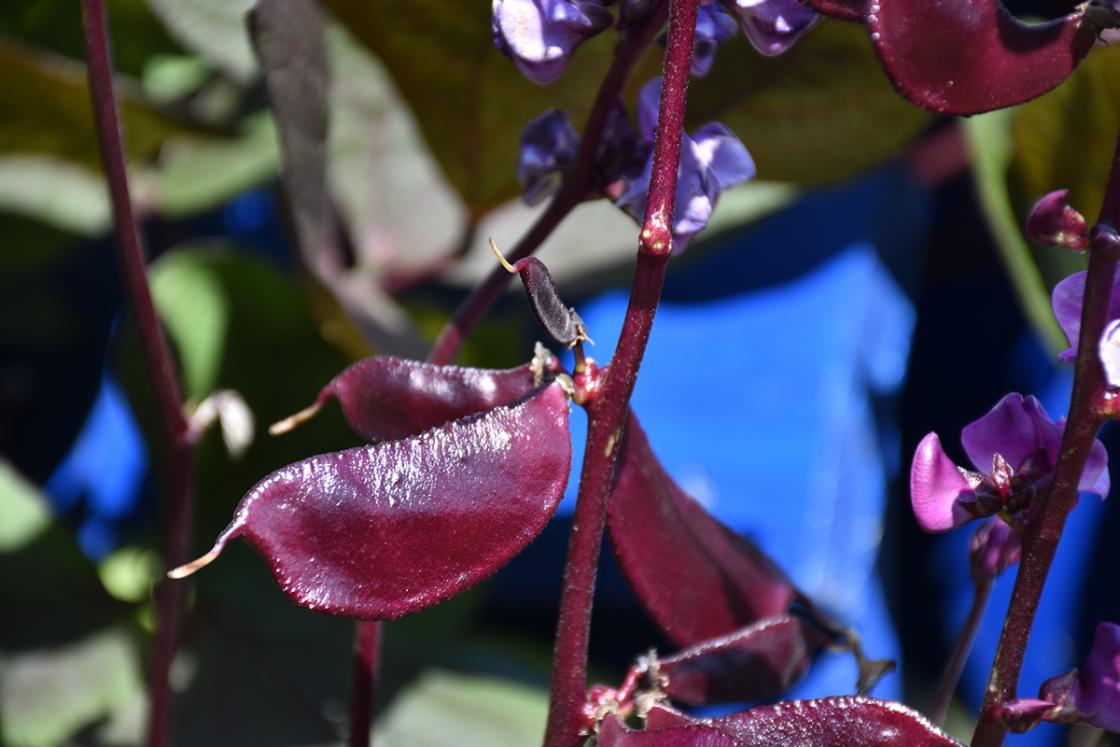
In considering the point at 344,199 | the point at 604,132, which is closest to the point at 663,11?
the point at 604,132

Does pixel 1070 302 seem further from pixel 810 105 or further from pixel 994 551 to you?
pixel 810 105

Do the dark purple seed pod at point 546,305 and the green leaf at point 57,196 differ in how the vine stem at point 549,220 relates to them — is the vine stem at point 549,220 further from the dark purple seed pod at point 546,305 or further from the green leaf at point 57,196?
the green leaf at point 57,196

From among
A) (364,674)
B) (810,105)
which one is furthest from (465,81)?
(364,674)

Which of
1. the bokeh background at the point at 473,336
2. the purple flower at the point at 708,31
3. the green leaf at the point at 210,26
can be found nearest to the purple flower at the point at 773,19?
the purple flower at the point at 708,31

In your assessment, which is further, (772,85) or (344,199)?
(344,199)

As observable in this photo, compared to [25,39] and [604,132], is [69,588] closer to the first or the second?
[25,39]
